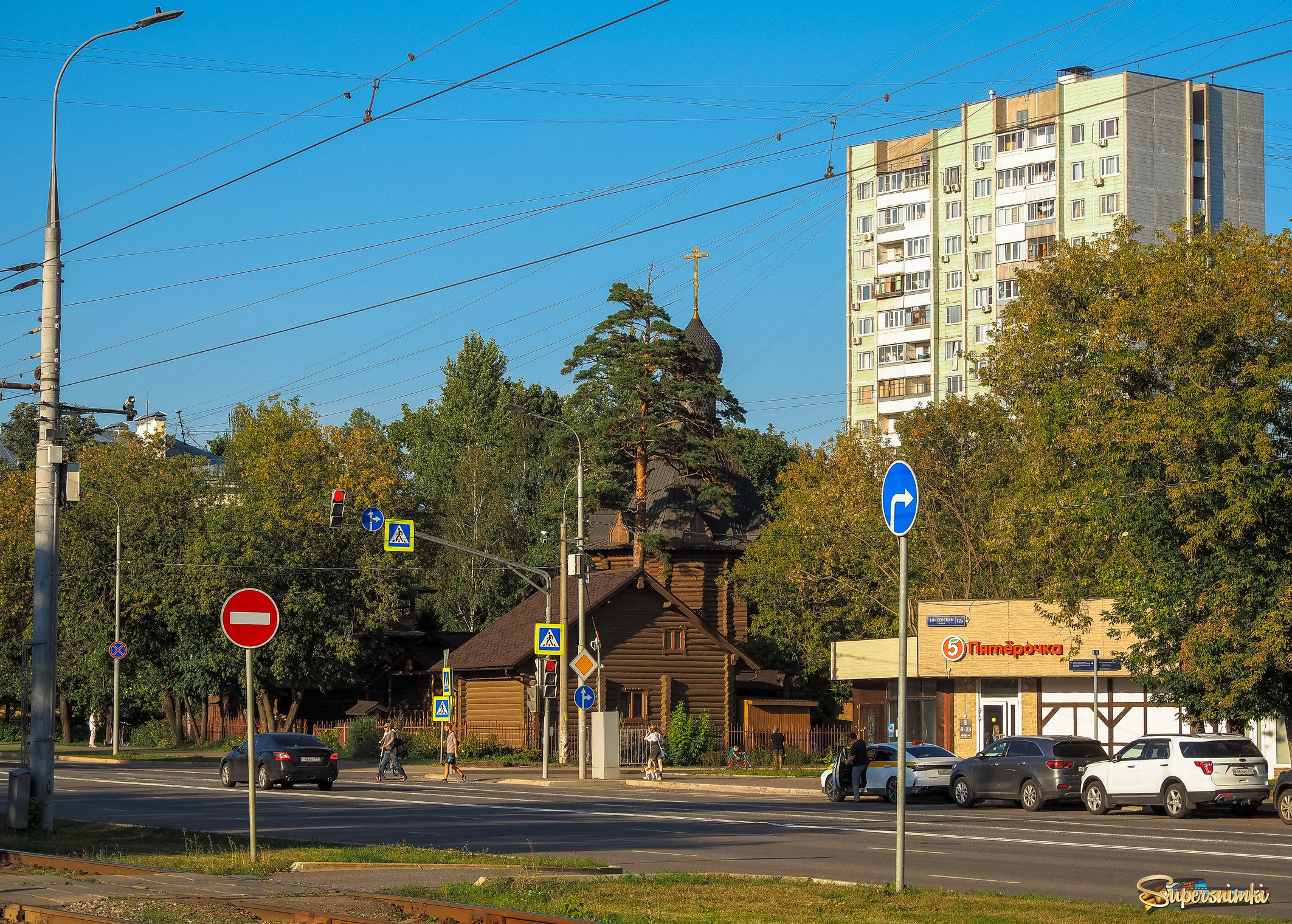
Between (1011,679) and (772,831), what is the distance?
2499 centimetres

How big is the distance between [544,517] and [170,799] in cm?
5697

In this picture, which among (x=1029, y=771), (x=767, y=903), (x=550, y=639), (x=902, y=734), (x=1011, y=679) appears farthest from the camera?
(x=1011, y=679)

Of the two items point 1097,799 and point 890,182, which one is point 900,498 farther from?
point 890,182

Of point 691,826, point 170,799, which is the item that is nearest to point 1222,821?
point 691,826

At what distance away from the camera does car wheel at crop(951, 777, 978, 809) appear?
33.2 m

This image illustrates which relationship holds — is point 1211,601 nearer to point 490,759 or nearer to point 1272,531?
point 1272,531

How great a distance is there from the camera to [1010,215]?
94688mm

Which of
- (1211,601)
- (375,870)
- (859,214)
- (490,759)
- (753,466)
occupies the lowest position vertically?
(490,759)

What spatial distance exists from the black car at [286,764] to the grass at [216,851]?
14874mm

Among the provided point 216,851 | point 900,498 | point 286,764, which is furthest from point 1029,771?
point 900,498

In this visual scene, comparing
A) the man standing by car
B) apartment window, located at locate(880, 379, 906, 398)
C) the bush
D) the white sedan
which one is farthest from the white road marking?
apartment window, located at locate(880, 379, 906, 398)

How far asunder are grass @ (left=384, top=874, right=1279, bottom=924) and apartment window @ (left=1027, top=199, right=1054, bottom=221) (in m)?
82.3

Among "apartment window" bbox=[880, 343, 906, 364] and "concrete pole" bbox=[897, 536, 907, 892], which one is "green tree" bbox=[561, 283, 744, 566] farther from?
"concrete pole" bbox=[897, 536, 907, 892]

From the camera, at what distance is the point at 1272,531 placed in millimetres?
32875
